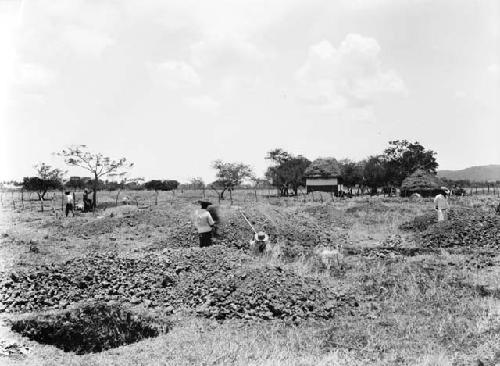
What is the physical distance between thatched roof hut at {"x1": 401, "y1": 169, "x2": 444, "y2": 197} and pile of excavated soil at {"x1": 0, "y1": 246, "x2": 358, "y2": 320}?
2906 cm

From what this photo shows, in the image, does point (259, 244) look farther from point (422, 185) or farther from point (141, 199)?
point (422, 185)

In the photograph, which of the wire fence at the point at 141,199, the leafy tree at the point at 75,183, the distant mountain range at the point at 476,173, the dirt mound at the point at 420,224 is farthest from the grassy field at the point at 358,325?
the distant mountain range at the point at 476,173

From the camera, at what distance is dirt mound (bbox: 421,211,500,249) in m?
13.8

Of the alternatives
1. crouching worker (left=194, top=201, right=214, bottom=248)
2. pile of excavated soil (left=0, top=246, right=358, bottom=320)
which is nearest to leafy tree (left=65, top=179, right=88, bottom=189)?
crouching worker (left=194, top=201, right=214, bottom=248)

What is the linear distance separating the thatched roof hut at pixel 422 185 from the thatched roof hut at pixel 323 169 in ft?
20.7

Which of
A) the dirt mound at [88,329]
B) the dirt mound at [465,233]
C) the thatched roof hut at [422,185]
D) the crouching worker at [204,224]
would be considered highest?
the thatched roof hut at [422,185]

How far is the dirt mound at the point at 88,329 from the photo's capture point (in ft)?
20.2

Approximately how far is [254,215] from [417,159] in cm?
3990

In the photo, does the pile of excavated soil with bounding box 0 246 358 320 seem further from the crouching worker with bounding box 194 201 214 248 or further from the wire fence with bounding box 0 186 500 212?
the wire fence with bounding box 0 186 500 212

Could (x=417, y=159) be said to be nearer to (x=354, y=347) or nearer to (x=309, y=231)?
(x=309, y=231)

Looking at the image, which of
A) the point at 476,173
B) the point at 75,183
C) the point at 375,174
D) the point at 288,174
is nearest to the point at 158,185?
the point at 75,183

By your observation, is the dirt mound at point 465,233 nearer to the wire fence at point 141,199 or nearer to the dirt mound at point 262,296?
the dirt mound at point 262,296

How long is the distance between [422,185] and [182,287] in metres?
30.7

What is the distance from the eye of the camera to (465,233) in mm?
14273
